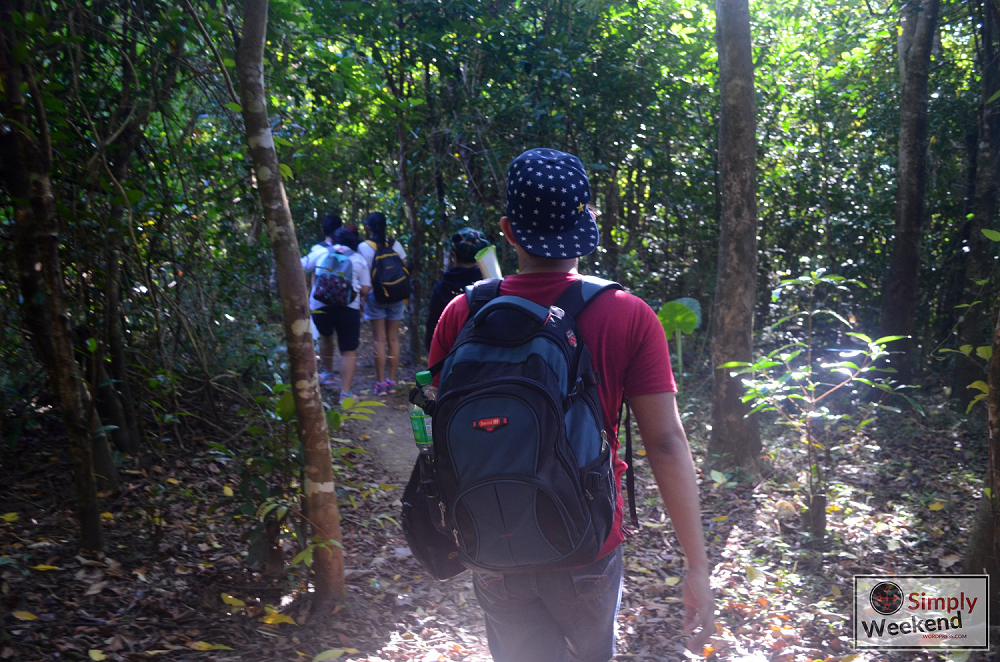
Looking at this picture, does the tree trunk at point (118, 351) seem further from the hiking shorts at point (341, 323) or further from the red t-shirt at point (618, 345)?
the red t-shirt at point (618, 345)

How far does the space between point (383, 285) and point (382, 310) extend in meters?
0.31

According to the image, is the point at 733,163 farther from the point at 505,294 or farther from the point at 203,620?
the point at 203,620

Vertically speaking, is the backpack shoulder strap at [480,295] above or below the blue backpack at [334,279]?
below

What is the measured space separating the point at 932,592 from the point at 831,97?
7741 millimetres

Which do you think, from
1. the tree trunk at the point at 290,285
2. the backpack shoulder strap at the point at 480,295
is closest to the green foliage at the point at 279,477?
the tree trunk at the point at 290,285

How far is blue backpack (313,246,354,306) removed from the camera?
7094mm

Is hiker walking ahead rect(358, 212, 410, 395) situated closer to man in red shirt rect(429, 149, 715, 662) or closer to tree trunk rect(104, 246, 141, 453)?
tree trunk rect(104, 246, 141, 453)

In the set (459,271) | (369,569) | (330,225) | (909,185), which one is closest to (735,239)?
(459,271)

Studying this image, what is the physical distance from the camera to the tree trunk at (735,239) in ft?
17.5

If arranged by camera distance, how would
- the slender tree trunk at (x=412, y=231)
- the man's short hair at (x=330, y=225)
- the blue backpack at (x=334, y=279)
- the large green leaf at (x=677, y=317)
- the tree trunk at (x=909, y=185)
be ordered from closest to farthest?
the tree trunk at (x=909, y=185) < the blue backpack at (x=334, y=279) < the large green leaf at (x=677, y=317) < the man's short hair at (x=330, y=225) < the slender tree trunk at (x=412, y=231)

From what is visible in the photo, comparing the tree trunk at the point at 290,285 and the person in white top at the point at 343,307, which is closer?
the tree trunk at the point at 290,285

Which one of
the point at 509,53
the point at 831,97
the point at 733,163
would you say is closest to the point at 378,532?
the point at 733,163

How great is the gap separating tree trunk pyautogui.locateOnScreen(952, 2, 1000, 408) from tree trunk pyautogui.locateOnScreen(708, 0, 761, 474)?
281cm

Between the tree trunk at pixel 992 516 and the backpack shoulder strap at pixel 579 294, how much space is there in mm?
2256
